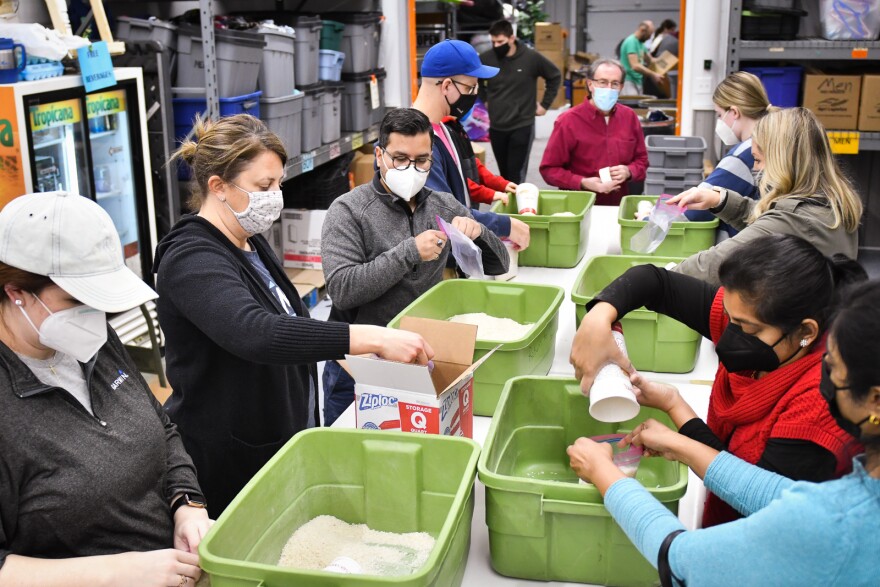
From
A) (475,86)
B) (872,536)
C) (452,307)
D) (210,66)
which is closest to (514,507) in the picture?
(872,536)

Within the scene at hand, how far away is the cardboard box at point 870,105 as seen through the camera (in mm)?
5164

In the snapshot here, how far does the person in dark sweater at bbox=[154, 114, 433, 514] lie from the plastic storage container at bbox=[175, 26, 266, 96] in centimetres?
223

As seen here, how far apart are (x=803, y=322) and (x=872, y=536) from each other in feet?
1.85

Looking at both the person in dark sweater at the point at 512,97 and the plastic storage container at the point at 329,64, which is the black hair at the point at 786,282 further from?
the person in dark sweater at the point at 512,97

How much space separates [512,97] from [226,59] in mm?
3811

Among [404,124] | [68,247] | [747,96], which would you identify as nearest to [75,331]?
[68,247]

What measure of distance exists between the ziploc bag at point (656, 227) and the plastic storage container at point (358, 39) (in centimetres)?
313

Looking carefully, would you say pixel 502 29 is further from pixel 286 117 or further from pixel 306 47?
pixel 286 117

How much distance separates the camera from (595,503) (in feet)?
4.98

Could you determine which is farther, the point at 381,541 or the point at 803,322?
the point at 381,541

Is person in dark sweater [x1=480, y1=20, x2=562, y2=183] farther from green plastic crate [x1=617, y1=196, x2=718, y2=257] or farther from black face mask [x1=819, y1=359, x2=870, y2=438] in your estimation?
black face mask [x1=819, y1=359, x2=870, y2=438]

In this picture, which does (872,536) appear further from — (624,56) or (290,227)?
(624,56)

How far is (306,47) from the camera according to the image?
519 cm

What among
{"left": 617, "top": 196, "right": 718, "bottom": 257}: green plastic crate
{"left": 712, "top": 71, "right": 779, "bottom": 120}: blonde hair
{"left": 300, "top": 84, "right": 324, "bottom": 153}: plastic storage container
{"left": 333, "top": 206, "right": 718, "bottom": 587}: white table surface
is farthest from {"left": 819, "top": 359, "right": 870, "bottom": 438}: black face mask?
{"left": 300, "top": 84, "right": 324, "bottom": 153}: plastic storage container
